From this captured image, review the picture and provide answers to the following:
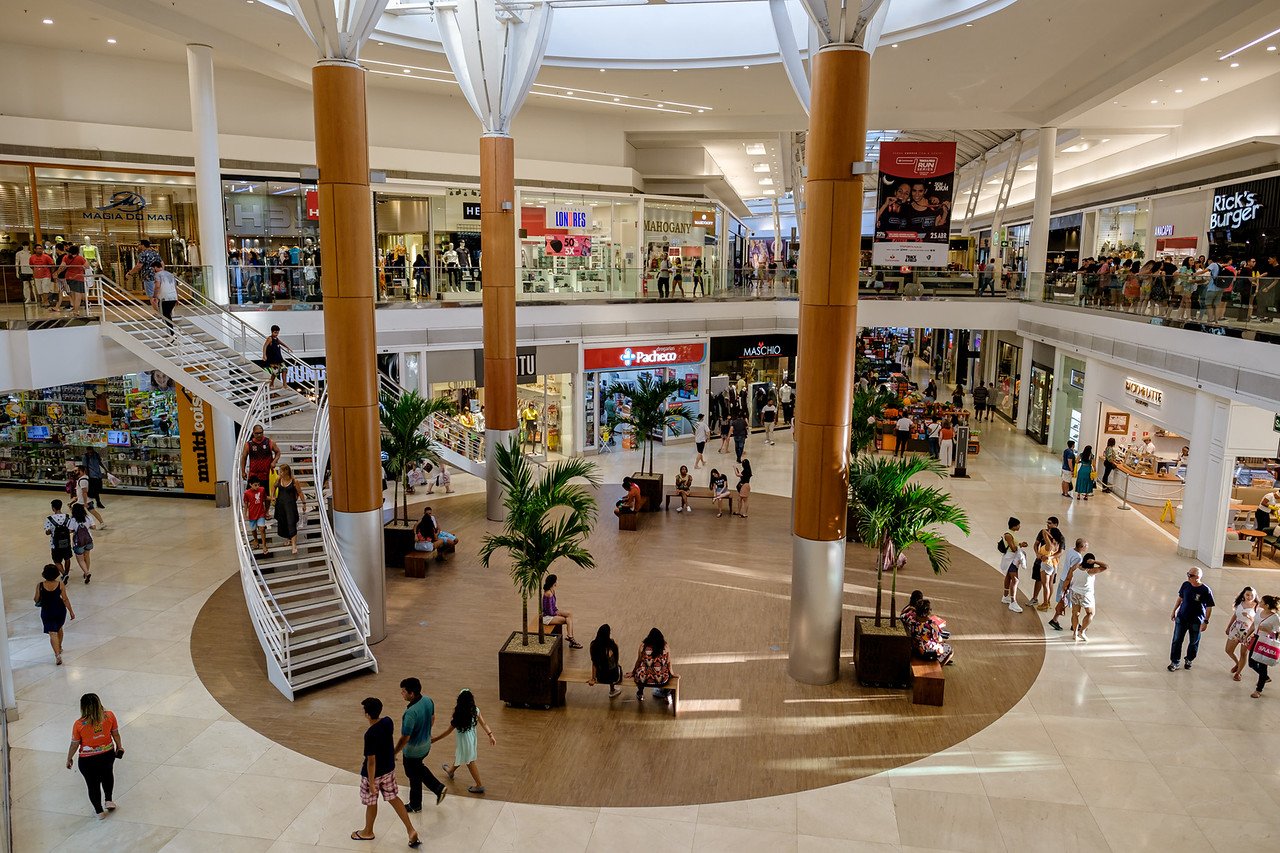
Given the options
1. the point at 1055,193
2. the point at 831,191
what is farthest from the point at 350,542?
the point at 1055,193

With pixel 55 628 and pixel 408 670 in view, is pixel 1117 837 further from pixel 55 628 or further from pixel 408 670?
pixel 55 628

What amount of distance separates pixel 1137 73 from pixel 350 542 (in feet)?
65.8

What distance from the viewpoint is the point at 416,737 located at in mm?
7949

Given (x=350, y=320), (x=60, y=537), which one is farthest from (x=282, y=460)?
(x=350, y=320)

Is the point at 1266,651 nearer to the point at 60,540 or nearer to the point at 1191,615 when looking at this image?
the point at 1191,615

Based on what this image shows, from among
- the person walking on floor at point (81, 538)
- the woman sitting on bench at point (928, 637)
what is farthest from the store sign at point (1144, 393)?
the person walking on floor at point (81, 538)

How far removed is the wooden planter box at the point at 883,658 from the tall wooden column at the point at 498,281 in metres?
8.79

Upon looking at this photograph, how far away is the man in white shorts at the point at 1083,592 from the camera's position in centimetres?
1233

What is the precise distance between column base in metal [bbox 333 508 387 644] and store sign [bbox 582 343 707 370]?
12785 mm

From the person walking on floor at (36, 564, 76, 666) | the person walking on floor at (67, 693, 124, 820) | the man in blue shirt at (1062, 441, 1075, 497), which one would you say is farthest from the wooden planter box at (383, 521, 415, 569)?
the man in blue shirt at (1062, 441, 1075, 497)

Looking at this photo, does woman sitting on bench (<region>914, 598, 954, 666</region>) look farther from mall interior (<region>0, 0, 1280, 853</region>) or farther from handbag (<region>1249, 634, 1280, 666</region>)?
handbag (<region>1249, 634, 1280, 666</region>)

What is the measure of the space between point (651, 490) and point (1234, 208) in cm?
1788

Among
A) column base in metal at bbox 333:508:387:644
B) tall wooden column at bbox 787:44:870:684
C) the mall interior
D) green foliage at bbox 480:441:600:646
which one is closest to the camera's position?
A: the mall interior

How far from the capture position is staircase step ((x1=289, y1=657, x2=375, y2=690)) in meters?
10.6
